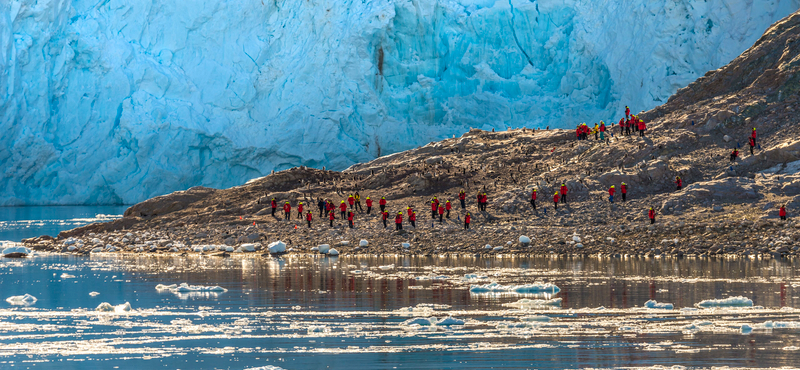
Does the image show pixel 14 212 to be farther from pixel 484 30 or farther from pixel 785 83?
pixel 785 83

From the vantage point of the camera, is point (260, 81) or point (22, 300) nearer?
point (22, 300)

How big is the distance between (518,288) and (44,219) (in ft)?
126

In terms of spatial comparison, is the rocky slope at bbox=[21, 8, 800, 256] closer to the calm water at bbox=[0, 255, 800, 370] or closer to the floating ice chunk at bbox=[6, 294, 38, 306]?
the calm water at bbox=[0, 255, 800, 370]

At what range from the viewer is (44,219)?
46250mm

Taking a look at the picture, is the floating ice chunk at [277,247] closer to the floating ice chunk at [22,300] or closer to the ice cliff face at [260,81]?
the floating ice chunk at [22,300]

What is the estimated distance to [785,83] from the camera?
3120cm

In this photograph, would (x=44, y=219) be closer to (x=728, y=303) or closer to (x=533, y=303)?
(x=533, y=303)

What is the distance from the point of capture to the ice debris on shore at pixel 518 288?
1478 centimetres

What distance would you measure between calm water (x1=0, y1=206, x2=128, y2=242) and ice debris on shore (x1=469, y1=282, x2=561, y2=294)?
23779 millimetres

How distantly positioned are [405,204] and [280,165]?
25.3 metres

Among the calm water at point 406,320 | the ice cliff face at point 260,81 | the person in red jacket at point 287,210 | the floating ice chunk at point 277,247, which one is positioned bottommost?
the calm water at point 406,320

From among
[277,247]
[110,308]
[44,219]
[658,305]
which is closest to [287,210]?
[277,247]

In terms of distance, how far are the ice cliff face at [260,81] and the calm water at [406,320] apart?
33.8m

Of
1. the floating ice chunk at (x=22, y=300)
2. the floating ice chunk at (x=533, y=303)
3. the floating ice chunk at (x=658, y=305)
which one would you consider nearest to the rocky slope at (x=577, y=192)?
the floating ice chunk at (x=533, y=303)
